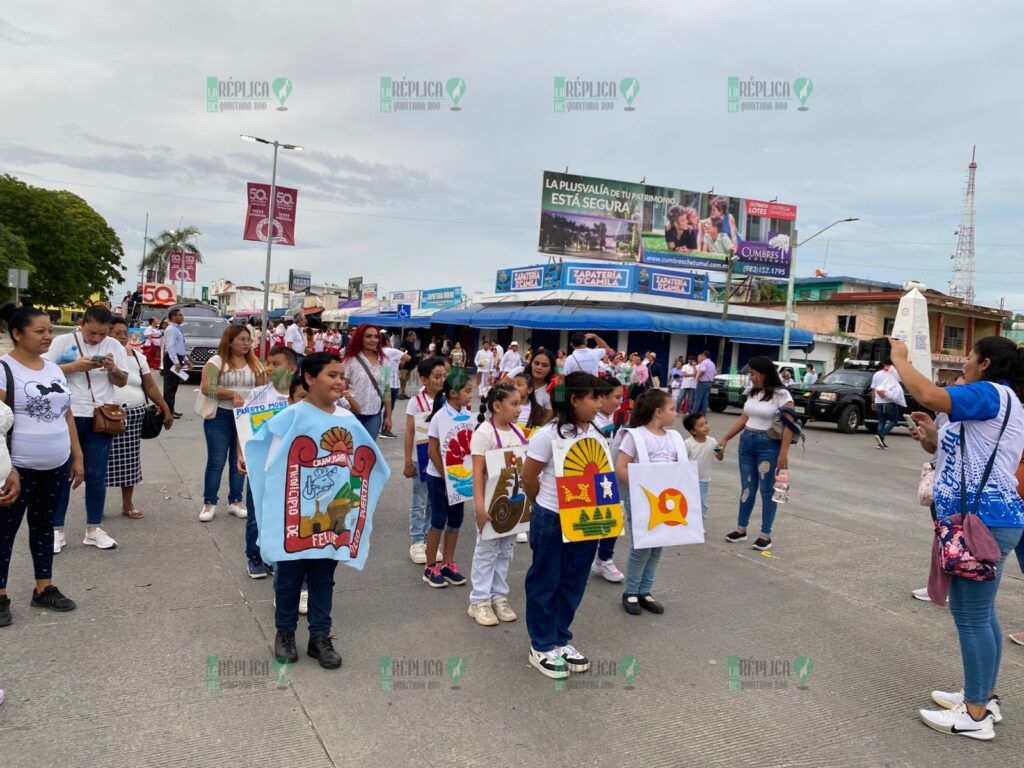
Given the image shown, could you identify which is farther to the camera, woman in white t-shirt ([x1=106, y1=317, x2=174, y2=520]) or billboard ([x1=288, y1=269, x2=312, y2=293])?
billboard ([x1=288, y1=269, x2=312, y2=293])

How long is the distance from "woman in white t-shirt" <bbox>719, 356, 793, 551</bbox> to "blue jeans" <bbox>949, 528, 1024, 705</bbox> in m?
2.52

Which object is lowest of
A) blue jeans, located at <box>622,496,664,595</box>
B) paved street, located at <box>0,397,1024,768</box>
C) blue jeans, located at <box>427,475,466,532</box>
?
paved street, located at <box>0,397,1024,768</box>

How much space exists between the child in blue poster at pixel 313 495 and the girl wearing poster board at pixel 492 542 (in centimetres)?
73

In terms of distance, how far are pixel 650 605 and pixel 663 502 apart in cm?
87

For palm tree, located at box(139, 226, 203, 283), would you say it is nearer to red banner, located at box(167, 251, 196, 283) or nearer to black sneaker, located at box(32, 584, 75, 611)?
red banner, located at box(167, 251, 196, 283)

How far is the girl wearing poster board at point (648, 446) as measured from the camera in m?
4.27

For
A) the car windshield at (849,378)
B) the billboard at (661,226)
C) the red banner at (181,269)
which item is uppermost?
the billboard at (661,226)

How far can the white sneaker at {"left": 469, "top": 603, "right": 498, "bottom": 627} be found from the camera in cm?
427

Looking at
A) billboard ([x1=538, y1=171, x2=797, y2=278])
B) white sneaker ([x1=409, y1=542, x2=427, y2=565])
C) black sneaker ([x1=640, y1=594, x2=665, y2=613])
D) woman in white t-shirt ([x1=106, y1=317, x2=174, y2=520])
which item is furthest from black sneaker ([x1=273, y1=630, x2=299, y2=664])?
billboard ([x1=538, y1=171, x2=797, y2=278])

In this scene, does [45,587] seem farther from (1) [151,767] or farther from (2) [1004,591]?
(2) [1004,591]

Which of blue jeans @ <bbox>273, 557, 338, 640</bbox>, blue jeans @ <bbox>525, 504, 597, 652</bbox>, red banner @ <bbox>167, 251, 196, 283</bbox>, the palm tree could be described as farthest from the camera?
the palm tree

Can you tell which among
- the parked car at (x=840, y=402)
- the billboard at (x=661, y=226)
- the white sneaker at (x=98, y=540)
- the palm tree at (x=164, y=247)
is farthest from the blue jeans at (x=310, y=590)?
the palm tree at (x=164, y=247)

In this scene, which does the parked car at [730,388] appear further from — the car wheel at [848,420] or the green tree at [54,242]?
the green tree at [54,242]

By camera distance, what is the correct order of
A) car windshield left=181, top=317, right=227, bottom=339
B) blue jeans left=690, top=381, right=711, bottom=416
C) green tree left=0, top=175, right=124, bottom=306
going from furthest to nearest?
green tree left=0, top=175, right=124, bottom=306, car windshield left=181, top=317, right=227, bottom=339, blue jeans left=690, top=381, right=711, bottom=416
